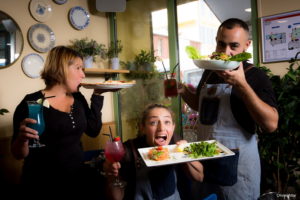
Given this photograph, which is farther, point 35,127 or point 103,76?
point 103,76

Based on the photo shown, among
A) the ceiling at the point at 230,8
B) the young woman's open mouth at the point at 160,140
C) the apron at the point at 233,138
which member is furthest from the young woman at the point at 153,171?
the ceiling at the point at 230,8

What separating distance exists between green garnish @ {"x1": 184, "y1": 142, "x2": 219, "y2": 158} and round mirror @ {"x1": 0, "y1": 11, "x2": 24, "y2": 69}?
241cm

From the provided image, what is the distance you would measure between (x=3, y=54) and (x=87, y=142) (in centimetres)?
151

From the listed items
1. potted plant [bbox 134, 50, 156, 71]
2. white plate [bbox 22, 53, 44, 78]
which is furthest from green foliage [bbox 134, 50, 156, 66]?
white plate [bbox 22, 53, 44, 78]

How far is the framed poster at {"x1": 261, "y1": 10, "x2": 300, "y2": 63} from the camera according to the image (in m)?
2.49

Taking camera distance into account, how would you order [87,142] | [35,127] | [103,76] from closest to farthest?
[35,127]
[87,142]
[103,76]

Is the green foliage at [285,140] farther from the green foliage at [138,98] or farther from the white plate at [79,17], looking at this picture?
the white plate at [79,17]

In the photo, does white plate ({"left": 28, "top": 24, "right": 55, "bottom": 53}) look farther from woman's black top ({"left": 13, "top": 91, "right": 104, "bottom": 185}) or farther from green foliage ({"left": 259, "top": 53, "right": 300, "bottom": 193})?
green foliage ({"left": 259, "top": 53, "right": 300, "bottom": 193})

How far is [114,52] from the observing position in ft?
12.7

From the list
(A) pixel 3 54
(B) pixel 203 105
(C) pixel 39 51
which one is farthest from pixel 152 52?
(B) pixel 203 105

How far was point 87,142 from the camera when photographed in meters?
3.65

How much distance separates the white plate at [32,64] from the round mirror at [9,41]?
115 millimetres

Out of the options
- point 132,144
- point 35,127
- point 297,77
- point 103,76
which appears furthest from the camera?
point 103,76

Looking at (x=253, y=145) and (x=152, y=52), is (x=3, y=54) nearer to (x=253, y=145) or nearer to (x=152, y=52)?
(x=152, y=52)
